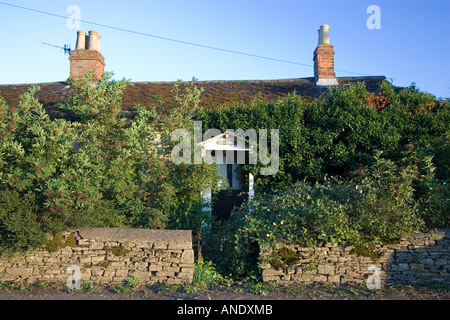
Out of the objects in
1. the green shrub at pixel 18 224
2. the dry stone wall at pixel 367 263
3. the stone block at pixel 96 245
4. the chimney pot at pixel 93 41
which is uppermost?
the chimney pot at pixel 93 41

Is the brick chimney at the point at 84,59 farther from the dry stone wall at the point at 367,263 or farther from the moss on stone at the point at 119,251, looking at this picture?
the dry stone wall at the point at 367,263

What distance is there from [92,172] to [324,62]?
8630 mm

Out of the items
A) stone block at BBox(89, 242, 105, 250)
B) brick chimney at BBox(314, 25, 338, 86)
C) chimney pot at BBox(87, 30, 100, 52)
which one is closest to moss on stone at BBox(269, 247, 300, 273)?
stone block at BBox(89, 242, 105, 250)

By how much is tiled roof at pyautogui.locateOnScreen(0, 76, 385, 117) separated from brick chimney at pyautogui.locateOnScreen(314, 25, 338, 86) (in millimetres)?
297

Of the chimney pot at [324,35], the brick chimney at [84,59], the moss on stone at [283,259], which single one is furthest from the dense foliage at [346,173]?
the brick chimney at [84,59]

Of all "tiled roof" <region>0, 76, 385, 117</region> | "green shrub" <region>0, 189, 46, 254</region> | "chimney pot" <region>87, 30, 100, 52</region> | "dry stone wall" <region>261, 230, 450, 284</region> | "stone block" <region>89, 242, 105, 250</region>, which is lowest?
"dry stone wall" <region>261, 230, 450, 284</region>

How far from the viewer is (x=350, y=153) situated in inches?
369

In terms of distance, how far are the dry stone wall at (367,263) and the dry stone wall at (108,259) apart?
→ 1.38m

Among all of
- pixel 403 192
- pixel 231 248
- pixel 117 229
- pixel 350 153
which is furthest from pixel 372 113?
pixel 117 229

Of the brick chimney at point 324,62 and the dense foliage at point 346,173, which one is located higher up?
the brick chimney at point 324,62

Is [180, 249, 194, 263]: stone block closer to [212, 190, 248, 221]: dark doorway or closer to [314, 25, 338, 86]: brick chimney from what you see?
[212, 190, 248, 221]: dark doorway

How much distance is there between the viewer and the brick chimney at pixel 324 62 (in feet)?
42.1

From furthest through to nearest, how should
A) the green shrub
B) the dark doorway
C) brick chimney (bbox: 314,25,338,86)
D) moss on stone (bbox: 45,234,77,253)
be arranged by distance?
brick chimney (bbox: 314,25,338,86)
the dark doorway
moss on stone (bbox: 45,234,77,253)
the green shrub

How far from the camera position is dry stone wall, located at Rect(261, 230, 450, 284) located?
632 cm
